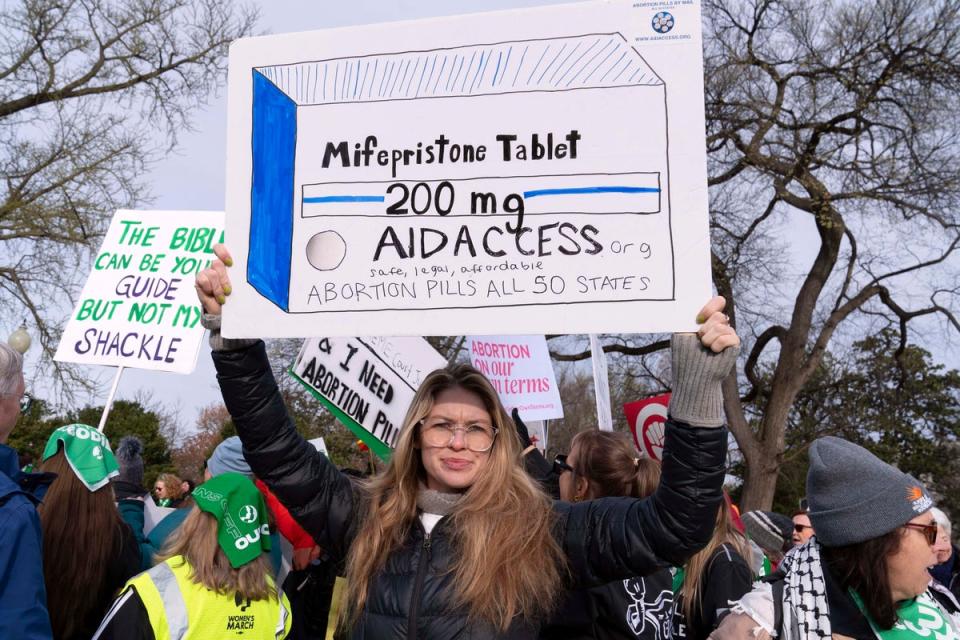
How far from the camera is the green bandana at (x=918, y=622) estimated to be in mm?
2473

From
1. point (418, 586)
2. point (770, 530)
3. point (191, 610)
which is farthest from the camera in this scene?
point (770, 530)

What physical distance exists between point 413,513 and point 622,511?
62cm

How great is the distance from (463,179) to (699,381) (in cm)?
87

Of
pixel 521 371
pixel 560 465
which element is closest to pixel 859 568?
pixel 560 465

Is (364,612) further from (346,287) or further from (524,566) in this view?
(346,287)

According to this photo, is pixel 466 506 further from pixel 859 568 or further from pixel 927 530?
pixel 927 530

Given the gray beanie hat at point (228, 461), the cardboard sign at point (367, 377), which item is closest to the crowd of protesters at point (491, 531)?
the gray beanie hat at point (228, 461)

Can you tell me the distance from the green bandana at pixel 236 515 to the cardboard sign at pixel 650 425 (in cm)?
367

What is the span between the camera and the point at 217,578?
3.46m

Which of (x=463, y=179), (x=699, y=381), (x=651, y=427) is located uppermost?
(x=651, y=427)

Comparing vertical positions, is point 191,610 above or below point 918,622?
below

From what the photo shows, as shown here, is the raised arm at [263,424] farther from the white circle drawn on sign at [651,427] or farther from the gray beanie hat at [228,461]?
the white circle drawn on sign at [651,427]

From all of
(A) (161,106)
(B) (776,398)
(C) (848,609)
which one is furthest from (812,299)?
(C) (848,609)

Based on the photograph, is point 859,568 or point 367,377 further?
point 367,377
